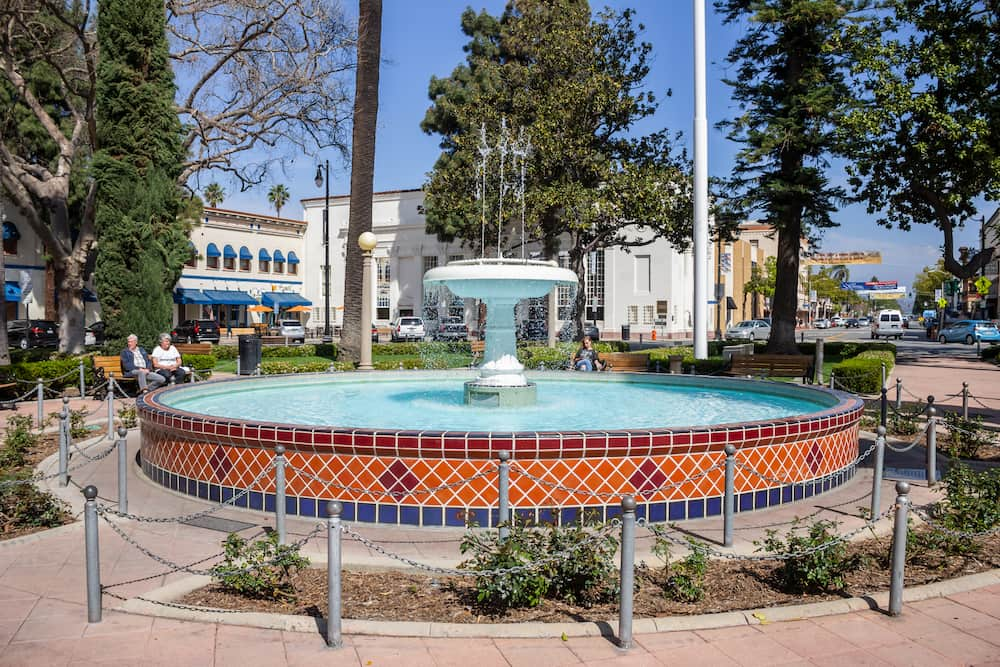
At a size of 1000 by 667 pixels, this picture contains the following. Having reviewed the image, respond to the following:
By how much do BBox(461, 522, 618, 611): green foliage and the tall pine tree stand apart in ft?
60.4

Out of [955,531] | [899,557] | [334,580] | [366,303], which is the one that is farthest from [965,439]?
[366,303]

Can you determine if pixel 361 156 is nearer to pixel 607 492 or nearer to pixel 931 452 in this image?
pixel 931 452

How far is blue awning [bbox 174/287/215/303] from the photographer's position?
52500 mm

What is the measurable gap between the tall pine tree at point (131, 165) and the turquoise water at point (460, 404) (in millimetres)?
9198

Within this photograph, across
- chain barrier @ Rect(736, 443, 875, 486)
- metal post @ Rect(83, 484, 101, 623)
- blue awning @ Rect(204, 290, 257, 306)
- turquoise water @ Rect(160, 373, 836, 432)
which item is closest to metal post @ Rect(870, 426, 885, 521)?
chain barrier @ Rect(736, 443, 875, 486)

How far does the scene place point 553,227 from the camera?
3262cm

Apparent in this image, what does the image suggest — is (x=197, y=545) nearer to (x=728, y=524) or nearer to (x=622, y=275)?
(x=728, y=524)

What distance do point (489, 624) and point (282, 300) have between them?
58.1m

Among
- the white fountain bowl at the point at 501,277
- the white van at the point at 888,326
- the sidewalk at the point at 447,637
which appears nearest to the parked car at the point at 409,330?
the white van at the point at 888,326

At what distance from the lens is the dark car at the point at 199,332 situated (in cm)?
4384

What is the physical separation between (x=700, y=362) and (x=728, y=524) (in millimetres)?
13128

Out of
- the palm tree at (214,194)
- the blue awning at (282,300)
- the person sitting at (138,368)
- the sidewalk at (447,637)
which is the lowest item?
the sidewalk at (447,637)

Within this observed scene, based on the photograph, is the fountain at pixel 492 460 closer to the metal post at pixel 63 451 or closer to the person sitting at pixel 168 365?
the metal post at pixel 63 451

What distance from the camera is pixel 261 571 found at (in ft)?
16.6
